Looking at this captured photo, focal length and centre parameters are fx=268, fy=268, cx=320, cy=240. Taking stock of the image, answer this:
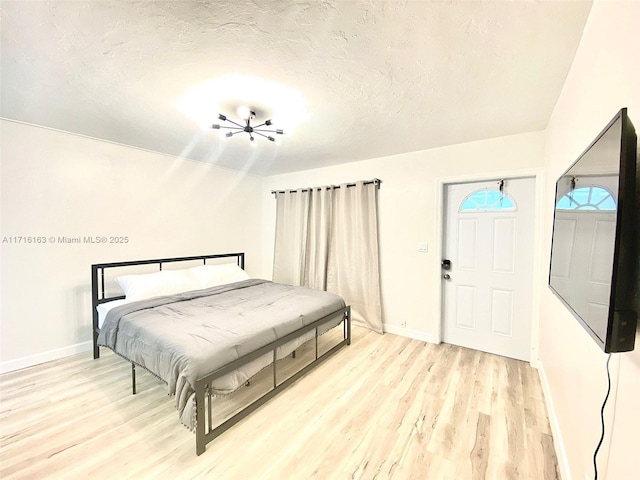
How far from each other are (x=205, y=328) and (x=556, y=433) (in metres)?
2.54

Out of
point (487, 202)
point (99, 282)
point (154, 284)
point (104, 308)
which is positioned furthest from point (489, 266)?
point (99, 282)

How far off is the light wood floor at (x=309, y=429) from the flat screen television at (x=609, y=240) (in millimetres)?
1286

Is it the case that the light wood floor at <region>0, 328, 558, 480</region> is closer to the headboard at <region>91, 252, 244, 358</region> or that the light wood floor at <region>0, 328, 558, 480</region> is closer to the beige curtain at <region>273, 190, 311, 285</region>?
the headboard at <region>91, 252, 244, 358</region>

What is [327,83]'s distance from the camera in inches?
74.0

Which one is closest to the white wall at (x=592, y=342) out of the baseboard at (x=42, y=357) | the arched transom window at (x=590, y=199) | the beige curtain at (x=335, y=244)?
the arched transom window at (x=590, y=199)

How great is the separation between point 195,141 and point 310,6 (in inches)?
92.2

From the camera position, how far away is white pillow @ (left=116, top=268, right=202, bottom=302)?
2912 millimetres

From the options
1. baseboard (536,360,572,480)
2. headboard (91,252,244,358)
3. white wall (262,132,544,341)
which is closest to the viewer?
baseboard (536,360,572,480)

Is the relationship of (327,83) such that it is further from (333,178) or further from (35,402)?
(35,402)

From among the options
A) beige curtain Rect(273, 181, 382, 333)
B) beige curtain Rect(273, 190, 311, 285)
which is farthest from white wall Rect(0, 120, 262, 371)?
beige curtain Rect(273, 181, 382, 333)

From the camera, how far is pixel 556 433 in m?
1.74

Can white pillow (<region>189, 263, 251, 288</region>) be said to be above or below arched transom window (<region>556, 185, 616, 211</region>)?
below

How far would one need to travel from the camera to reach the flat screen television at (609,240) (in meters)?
0.72

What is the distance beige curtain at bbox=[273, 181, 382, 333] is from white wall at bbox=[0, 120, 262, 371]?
4.97ft
